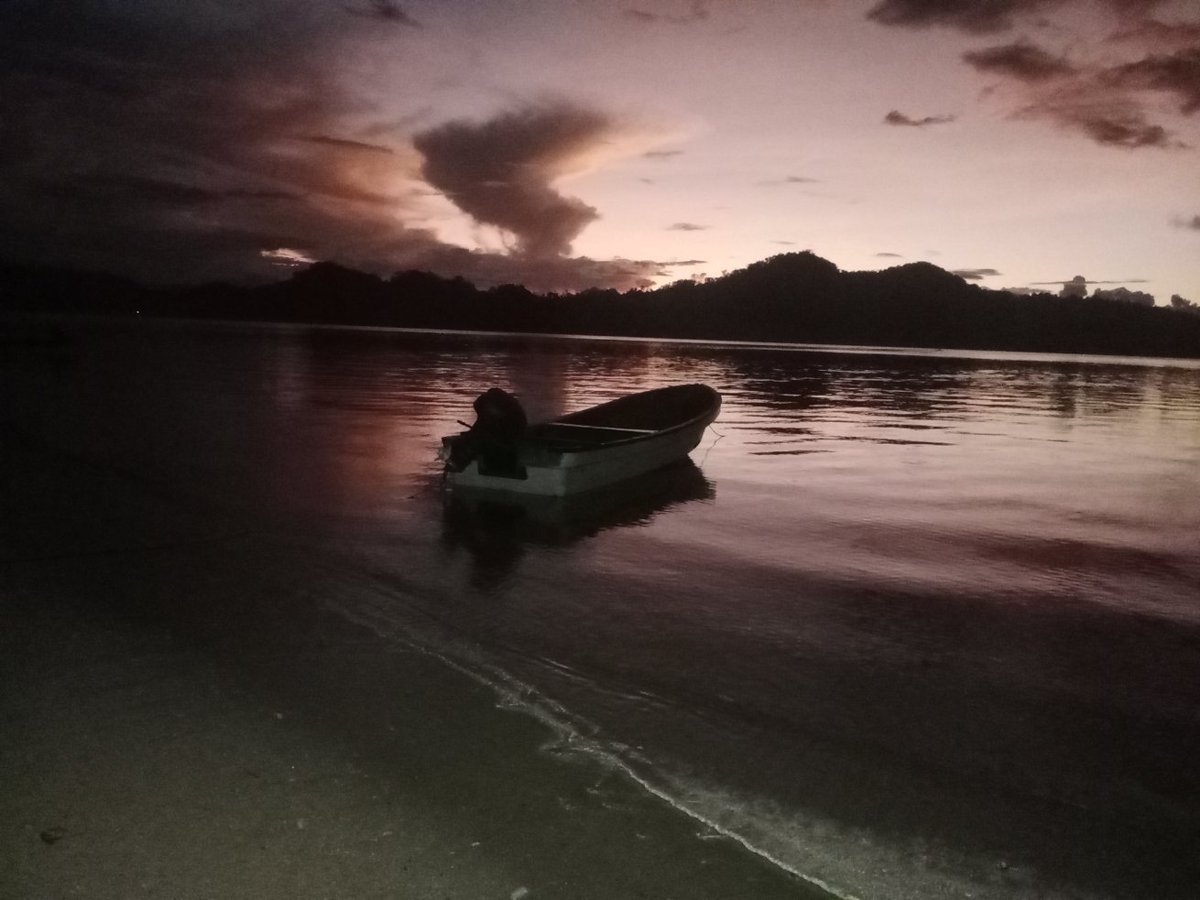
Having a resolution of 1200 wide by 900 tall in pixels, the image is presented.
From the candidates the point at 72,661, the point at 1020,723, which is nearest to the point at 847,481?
the point at 1020,723

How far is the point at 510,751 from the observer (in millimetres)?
4895

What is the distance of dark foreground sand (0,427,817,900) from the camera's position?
12.1 ft

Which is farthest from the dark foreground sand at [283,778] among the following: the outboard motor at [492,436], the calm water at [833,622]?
the outboard motor at [492,436]

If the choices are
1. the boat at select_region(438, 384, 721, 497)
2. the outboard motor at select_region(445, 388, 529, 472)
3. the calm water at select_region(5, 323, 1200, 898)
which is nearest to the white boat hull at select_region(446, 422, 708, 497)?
the boat at select_region(438, 384, 721, 497)

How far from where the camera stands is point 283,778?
4434mm

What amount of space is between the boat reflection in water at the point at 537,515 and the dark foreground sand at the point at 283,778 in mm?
2842

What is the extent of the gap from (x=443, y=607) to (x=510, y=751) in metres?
2.89

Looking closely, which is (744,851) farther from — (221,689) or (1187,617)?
(1187,617)

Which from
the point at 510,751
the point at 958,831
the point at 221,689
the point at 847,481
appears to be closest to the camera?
the point at 958,831

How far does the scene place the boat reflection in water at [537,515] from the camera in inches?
386

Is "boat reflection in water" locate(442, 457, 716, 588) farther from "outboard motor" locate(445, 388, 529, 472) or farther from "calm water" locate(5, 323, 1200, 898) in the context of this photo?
"outboard motor" locate(445, 388, 529, 472)

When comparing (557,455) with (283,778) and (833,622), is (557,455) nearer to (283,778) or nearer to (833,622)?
(833,622)

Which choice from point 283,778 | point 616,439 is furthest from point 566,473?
point 283,778

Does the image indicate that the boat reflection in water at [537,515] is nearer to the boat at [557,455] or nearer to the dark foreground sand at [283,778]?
the boat at [557,455]
